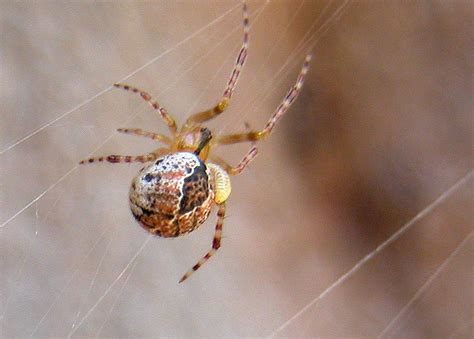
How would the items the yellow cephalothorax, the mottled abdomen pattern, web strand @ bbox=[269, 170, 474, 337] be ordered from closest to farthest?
the mottled abdomen pattern, the yellow cephalothorax, web strand @ bbox=[269, 170, 474, 337]

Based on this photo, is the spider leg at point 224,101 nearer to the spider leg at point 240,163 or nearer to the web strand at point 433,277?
the spider leg at point 240,163

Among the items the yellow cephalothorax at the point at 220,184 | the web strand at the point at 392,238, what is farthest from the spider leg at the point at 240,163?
the web strand at the point at 392,238

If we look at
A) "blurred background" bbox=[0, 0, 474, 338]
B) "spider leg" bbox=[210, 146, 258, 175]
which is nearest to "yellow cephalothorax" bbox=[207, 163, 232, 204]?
"spider leg" bbox=[210, 146, 258, 175]

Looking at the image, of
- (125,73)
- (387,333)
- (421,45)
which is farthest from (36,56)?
(387,333)

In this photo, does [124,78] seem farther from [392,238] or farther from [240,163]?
[392,238]

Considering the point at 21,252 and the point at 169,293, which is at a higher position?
the point at 21,252

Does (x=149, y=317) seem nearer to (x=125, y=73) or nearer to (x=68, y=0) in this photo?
(x=125, y=73)

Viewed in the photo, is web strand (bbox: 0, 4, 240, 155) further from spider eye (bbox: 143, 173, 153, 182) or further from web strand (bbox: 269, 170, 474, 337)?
web strand (bbox: 269, 170, 474, 337)
